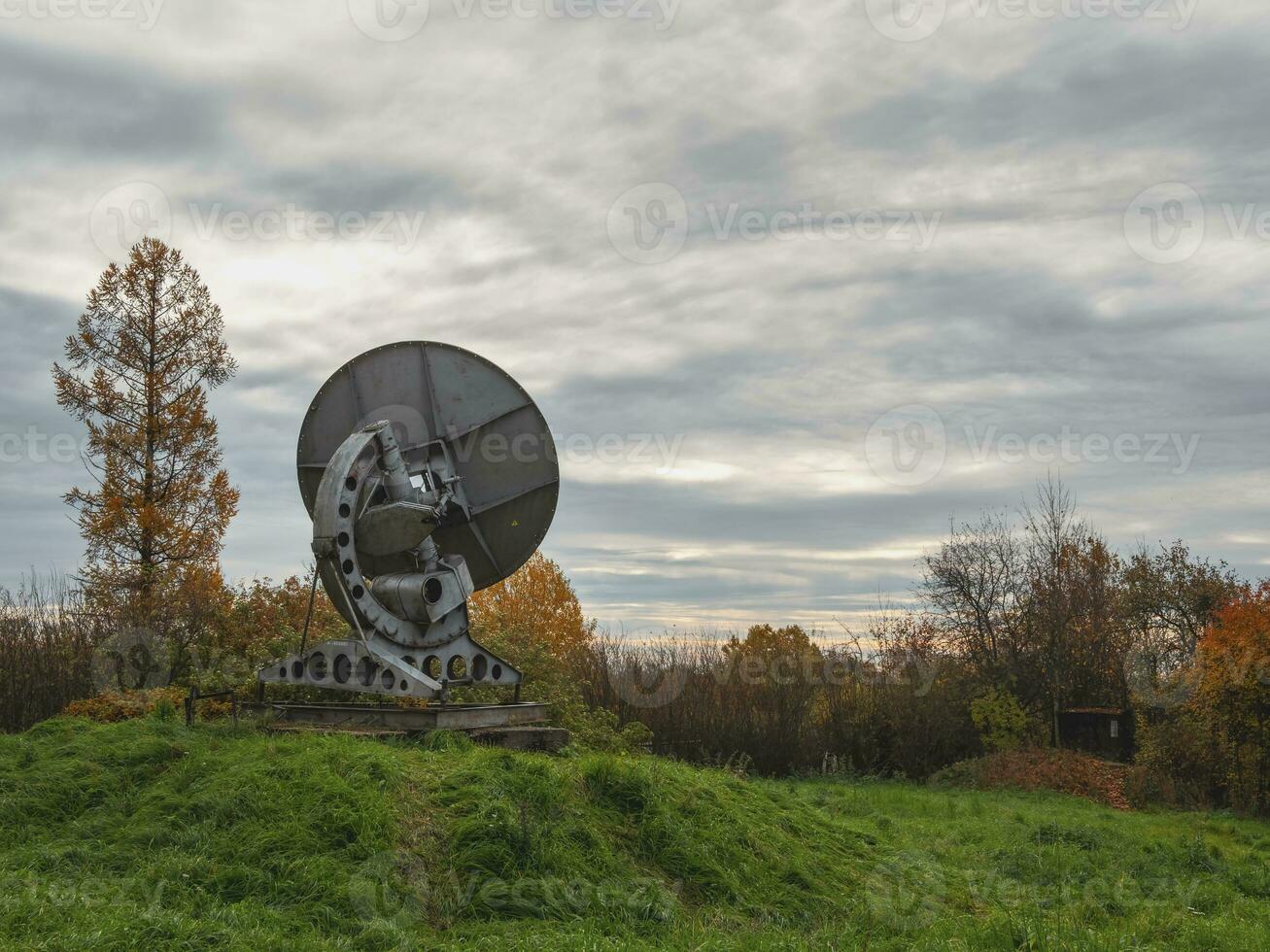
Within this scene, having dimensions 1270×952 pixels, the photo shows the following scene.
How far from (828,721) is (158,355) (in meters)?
18.5

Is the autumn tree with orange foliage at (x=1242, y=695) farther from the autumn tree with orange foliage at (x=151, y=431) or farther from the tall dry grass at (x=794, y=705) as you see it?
the autumn tree with orange foliage at (x=151, y=431)

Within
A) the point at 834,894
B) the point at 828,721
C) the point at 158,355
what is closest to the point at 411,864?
the point at 834,894

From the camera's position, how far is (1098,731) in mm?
24625

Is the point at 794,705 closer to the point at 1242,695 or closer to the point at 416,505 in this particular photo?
the point at 1242,695

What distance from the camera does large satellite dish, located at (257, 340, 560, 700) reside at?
11.3m

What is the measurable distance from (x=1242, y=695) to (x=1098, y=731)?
284 inches

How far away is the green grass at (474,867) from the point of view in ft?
23.6

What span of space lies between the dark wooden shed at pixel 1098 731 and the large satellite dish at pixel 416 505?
1667cm

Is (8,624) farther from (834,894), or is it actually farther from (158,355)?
(834,894)

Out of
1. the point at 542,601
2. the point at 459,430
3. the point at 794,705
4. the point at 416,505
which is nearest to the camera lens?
the point at 416,505

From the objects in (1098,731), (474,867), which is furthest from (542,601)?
(474,867)

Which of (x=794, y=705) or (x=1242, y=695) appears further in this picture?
(x=794, y=705)

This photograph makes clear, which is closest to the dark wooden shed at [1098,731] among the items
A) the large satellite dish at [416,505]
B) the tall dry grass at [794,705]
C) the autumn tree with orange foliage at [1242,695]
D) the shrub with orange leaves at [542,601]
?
the tall dry grass at [794,705]

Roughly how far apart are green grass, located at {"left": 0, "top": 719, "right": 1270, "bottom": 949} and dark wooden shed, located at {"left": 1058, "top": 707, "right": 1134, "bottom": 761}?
12.7 m
